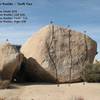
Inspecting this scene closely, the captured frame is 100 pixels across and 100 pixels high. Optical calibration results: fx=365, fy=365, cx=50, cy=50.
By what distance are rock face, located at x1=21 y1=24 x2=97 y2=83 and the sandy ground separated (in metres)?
3.41

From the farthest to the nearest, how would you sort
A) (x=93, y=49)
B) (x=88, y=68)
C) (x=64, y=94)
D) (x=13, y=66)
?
(x=93, y=49)
(x=88, y=68)
(x=13, y=66)
(x=64, y=94)

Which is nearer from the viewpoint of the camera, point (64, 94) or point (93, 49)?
point (64, 94)

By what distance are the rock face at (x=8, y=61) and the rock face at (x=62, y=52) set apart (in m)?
2.57

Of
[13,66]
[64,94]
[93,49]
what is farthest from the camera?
[93,49]

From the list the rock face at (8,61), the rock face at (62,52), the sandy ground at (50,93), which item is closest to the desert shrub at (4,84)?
the sandy ground at (50,93)

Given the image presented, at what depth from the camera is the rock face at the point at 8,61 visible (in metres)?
24.0

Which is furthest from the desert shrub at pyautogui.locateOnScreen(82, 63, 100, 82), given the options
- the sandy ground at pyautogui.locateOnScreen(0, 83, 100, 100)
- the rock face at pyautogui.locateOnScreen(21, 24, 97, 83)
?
the sandy ground at pyautogui.locateOnScreen(0, 83, 100, 100)

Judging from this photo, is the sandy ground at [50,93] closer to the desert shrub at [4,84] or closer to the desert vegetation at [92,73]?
the desert shrub at [4,84]

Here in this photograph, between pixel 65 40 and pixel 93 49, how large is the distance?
2366 mm

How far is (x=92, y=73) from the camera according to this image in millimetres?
25453

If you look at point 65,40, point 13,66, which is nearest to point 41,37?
point 65,40

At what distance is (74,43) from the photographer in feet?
88.7

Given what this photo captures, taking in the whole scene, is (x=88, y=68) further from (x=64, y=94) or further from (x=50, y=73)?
(x=64, y=94)

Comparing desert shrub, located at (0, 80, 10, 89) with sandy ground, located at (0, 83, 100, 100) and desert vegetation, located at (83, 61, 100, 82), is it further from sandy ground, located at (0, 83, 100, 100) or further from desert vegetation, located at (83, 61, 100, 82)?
desert vegetation, located at (83, 61, 100, 82)
